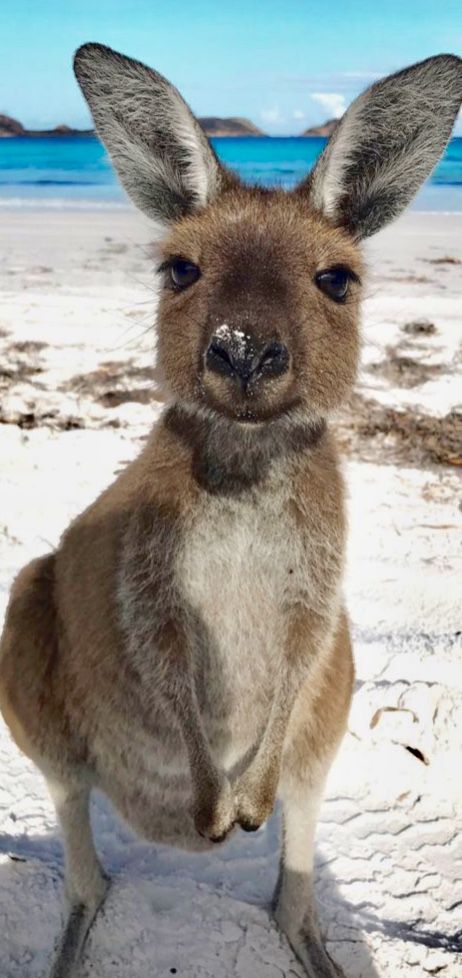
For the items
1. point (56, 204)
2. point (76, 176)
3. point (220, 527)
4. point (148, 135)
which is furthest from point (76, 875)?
point (76, 176)

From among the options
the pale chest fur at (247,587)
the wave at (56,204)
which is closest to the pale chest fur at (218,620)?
the pale chest fur at (247,587)

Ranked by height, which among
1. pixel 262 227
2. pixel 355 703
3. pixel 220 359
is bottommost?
pixel 355 703

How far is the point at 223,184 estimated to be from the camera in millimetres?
2111

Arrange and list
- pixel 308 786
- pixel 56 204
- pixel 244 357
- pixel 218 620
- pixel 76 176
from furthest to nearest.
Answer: pixel 76 176
pixel 56 204
pixel 308 786
pixel 218 620
pixel 244 357

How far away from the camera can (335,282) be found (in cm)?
199

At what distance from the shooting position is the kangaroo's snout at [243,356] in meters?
1.69

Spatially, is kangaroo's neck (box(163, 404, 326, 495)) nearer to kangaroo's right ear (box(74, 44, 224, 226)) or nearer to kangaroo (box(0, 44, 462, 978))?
kangaroo (box(0, 44, 462, 978))

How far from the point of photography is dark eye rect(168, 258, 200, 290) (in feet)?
6.44

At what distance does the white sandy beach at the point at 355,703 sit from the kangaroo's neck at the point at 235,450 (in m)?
0.27

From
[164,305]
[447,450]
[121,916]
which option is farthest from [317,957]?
[447,450]

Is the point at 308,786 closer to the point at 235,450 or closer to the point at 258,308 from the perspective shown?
the point at 235,450

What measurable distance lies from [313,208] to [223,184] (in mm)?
220

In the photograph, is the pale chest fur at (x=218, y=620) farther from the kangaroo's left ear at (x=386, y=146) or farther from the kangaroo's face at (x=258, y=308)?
the kangaroo's left ear at (x=386, y=146)

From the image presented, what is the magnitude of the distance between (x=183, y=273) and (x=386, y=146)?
0.58 metres
